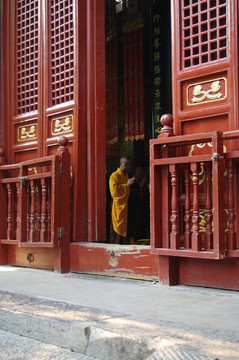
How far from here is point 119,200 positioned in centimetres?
642

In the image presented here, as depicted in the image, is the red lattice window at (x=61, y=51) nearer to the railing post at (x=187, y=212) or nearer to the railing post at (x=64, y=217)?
the railing post at (x=64, y=217)

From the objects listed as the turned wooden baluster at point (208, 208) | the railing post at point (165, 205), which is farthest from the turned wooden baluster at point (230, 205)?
the railing post at point (165, 205)

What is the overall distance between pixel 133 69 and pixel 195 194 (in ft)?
15.1

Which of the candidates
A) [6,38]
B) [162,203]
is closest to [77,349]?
[162,203]

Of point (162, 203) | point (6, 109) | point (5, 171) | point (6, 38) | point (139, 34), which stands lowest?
point (162, 203)

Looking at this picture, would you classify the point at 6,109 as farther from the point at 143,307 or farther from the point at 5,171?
the point at 143,307

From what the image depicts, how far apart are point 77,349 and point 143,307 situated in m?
0.52

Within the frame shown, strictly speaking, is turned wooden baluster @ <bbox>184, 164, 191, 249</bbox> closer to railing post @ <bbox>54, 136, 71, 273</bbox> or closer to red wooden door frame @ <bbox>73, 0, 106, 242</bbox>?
red wooden door frame @ <bbox>73, 0, 106, 242</bbox>

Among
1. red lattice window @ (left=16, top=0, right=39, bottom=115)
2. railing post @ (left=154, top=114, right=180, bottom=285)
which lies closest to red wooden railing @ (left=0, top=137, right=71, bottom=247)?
red lattice window @ (left=16, top=0, right=39, bottom=115)

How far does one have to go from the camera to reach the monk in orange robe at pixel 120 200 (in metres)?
6.33

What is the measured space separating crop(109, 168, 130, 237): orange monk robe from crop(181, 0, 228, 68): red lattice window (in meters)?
3.08

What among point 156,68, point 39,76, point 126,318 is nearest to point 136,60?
point 156,68

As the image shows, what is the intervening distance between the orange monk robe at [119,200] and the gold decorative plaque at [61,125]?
190 cm

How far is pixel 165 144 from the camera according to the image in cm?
329
